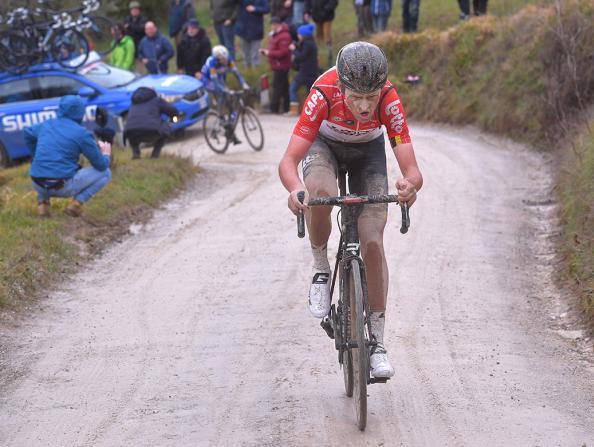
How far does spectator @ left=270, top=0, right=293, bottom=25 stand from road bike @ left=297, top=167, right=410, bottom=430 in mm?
16124

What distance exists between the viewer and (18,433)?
19.5 ft

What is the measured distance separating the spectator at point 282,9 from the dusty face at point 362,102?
1630 cm

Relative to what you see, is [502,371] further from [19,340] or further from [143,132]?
[143,132]

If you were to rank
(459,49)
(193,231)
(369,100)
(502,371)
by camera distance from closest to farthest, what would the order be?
(369,100)
(502,371)
(193,231)
(459,49)

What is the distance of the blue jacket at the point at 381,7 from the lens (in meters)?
22.0

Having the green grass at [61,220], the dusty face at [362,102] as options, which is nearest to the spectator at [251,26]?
the green grass at [61,220]

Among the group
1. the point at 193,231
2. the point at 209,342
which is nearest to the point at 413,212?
the point at 193,231

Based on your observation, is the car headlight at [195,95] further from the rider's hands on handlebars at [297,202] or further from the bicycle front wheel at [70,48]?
the rider's hands on handlebars at [297,202]

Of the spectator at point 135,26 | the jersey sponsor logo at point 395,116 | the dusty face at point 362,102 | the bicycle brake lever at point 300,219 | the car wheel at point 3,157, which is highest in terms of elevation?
the dusty face at point 362,102

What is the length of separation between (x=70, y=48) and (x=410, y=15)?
25.3ft

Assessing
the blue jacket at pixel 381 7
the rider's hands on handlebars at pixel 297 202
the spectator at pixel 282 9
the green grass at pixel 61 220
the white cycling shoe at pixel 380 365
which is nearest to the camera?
the rider's hands on handlebars at pixel 297 202

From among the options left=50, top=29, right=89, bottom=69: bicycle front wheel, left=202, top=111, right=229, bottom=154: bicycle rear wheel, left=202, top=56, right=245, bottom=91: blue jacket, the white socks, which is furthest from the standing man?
the white socks

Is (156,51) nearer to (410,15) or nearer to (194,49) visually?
(194,49)

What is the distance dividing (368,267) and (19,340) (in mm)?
3472
